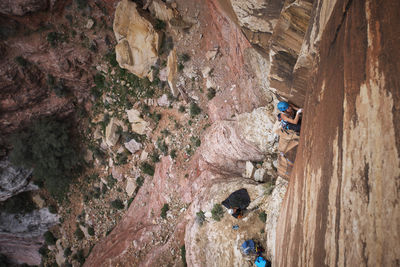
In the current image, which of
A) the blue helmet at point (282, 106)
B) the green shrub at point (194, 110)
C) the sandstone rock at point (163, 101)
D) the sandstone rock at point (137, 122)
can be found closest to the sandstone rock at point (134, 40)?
the sandstone rock at point (163, 101)

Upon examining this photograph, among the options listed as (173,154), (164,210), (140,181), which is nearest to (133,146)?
(140,181)

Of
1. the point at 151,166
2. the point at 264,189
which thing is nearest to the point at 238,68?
the point at 264,189

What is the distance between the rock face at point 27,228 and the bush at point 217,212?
41.4 feet

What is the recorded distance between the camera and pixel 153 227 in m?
11.3

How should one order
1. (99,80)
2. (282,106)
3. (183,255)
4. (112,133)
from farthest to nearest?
(99,80) < (112,133) < (183,255) < (282,106)

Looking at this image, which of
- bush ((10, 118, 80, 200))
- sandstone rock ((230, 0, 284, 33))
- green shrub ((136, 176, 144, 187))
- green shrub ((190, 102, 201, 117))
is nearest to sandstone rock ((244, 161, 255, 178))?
green shrub ((190, 102, 201, 117))

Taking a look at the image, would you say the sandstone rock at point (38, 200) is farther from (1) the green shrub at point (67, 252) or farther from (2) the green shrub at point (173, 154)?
(2) the green shrub at point (173, 154)

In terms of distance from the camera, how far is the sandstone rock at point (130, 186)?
13.1 metres

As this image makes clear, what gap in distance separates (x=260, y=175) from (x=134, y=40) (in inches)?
352

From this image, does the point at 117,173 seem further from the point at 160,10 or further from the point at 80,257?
the point at 160,10

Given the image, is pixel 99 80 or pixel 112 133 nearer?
pixel 112 133

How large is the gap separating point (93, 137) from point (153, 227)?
6948 mm

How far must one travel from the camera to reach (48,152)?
46.8 ft

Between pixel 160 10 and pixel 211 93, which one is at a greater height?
pixel 160 10
